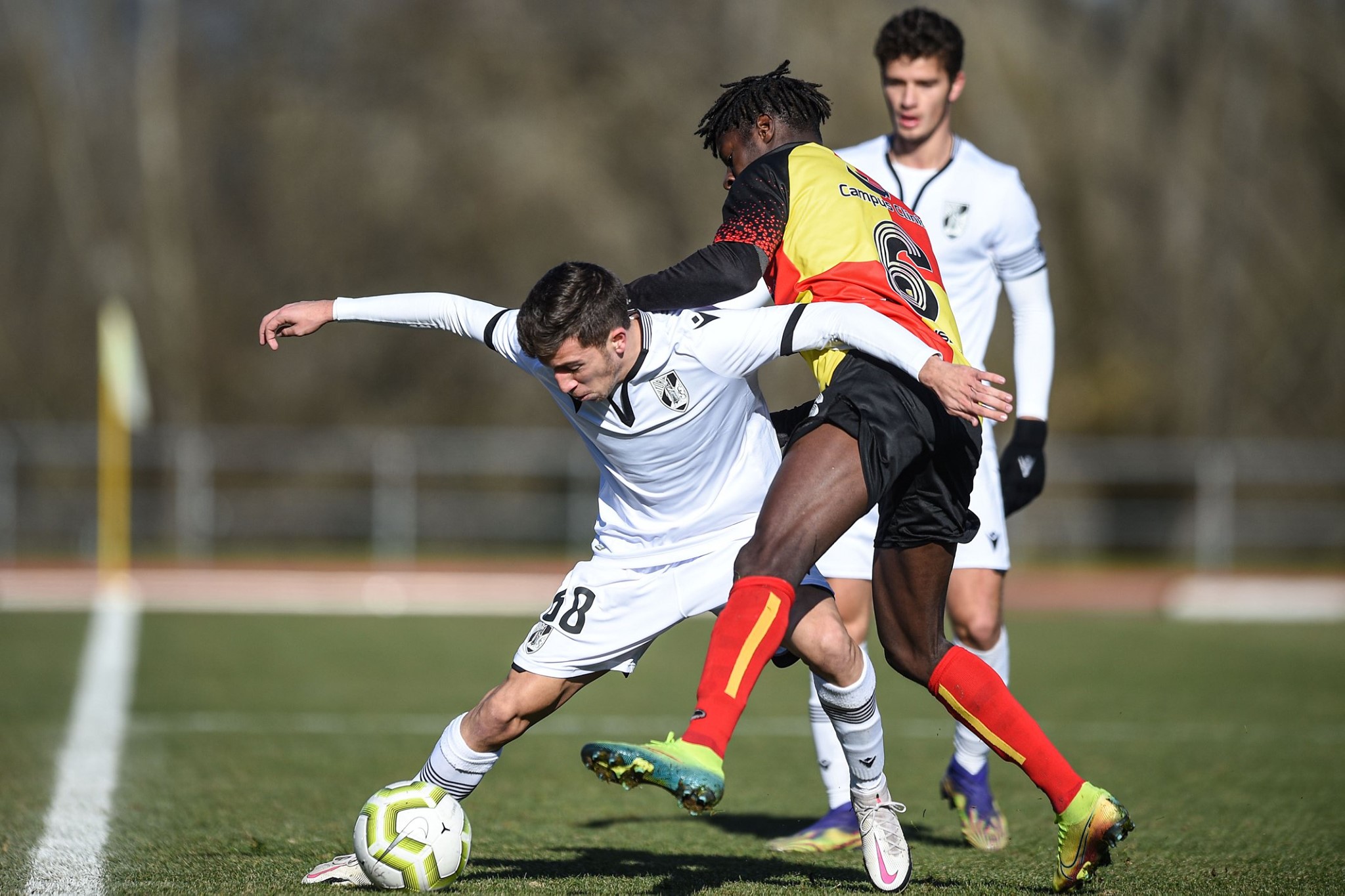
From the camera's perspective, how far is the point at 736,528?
14.4ft

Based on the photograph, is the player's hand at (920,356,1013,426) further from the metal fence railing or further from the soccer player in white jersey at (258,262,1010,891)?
the metal fence railing

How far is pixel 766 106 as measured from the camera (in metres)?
4.51

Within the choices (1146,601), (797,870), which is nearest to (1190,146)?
(1146,601)

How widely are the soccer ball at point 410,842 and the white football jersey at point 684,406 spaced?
87 cm

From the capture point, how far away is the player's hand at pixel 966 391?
3773mm

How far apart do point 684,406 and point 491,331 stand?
604 mm

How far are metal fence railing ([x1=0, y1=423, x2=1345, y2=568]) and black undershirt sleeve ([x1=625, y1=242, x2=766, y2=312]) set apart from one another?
17.9 metres

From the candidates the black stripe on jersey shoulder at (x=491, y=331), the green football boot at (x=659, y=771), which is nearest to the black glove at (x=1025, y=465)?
the black stripe on jersey shoulder at (x=491, y=331)

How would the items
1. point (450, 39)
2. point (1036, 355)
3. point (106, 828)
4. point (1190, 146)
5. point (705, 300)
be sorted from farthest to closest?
point (450, 39)
point (1190, 146)
point (1036, 355)
point (106, 828)
point (705, 300)

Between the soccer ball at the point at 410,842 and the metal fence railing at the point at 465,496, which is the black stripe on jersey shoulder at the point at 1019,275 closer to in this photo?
the soccer ball at the point at 410,842

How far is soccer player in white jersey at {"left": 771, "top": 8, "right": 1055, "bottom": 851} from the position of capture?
551 centimetres

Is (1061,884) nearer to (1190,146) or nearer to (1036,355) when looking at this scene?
(1036,355)

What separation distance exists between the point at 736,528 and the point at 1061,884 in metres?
1.34

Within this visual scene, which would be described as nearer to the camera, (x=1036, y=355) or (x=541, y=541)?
(x=1036, y=355)
